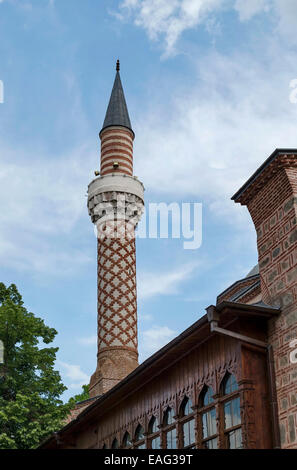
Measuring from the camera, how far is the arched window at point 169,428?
11.7 m

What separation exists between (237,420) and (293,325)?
162 cm

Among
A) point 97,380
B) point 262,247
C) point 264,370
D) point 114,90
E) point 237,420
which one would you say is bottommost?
point 237,420

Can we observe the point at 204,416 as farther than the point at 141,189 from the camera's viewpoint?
No

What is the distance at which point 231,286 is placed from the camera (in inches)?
680

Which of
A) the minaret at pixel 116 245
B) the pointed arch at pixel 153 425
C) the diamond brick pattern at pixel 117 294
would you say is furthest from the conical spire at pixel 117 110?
the pointed arch at pixel 153 425

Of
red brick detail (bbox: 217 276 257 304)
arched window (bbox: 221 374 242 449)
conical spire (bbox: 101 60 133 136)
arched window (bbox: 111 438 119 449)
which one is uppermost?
conical spire (bbox: 101 60 133 136)

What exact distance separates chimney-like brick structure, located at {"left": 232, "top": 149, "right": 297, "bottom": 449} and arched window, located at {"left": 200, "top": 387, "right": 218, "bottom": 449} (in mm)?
1530

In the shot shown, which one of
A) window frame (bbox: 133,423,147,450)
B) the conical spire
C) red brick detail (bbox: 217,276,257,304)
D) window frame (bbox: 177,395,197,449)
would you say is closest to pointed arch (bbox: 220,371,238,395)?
window frame (bbox: 177,395,197,449)

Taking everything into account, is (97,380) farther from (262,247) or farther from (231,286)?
(262,247)

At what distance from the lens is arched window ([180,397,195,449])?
11.0m

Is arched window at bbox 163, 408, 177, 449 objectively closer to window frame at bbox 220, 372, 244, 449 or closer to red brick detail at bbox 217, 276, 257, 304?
window frame at bbox 220, 372, 244, 449

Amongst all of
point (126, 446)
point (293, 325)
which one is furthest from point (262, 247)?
point (126, 446)

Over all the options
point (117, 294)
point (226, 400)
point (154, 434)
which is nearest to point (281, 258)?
point (226, 400)

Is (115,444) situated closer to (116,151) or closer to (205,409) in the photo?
(205,409)
